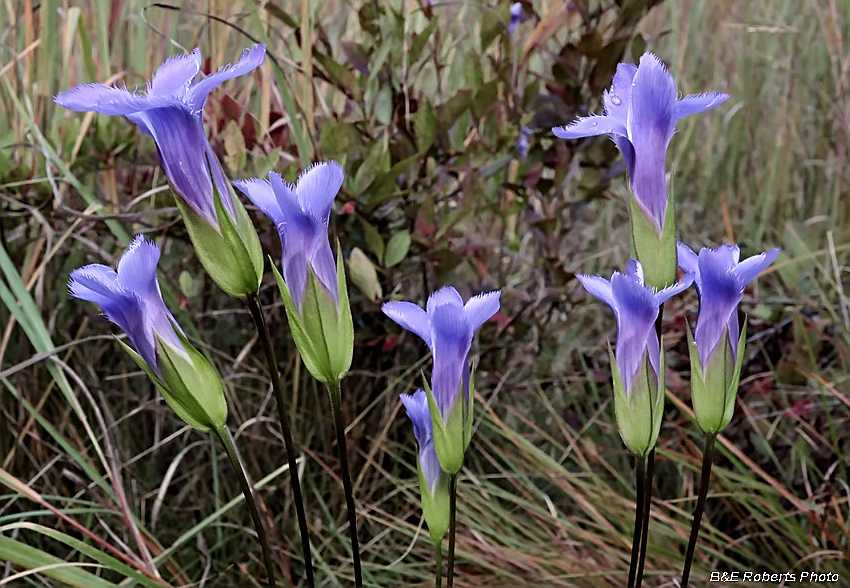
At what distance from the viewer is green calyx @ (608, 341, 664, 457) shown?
0.45 meters

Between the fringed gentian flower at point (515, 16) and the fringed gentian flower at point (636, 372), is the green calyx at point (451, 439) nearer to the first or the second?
the fringed gentian flower at point (636, 372)

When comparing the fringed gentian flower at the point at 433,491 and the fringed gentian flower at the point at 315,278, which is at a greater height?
the fringed gentian flower at the point at 315,278

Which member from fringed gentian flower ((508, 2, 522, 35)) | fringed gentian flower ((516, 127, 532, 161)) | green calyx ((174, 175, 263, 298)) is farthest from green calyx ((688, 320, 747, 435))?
fringed gentian flower ((508, 2, 522, 35))

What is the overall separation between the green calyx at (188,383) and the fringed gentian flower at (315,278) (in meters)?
0.05

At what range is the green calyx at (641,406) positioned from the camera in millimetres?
452

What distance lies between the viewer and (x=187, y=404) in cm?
45

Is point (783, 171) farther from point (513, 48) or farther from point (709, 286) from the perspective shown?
point (709, 286)

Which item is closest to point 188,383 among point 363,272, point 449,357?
point 449,357

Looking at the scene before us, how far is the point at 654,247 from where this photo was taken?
1.48 feet

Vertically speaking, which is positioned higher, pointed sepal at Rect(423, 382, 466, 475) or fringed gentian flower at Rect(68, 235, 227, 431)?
fringed gentian flower at Rect(68, 235, 227, 431)

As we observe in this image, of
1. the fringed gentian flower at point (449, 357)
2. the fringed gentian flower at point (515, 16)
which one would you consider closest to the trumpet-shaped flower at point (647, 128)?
the fringed gentian flower at point (449, 357)

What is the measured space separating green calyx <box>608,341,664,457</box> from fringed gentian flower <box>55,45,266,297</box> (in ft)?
0.71

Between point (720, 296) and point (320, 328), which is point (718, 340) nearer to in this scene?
point (720, 296)

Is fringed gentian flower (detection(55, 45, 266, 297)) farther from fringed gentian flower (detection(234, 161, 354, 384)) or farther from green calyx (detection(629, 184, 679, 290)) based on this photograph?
green calyx (detection(629, 184, 679, 290))
